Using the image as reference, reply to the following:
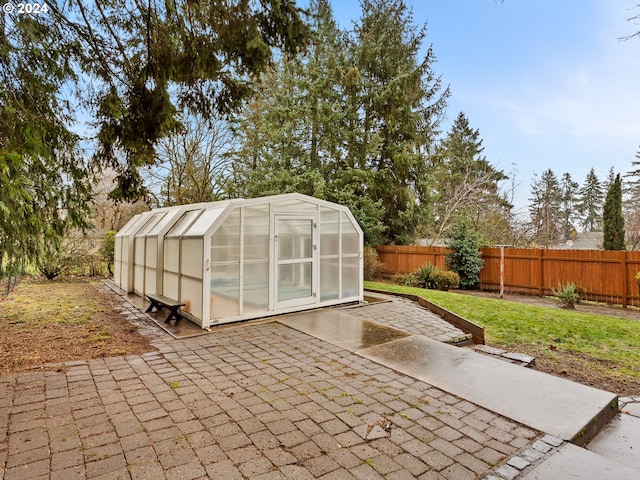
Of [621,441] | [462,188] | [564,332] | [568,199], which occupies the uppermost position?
[568,199]

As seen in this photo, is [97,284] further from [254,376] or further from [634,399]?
[634,399]

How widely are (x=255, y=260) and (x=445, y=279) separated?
27.0ft

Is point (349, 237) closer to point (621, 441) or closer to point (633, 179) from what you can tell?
point (621, 441)

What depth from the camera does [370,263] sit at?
49.5ft

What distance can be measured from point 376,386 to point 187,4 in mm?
5146

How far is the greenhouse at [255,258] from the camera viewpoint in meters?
6.39

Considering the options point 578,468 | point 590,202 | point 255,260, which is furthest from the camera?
point 590,202

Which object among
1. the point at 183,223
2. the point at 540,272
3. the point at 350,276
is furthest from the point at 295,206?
the point at 540,272

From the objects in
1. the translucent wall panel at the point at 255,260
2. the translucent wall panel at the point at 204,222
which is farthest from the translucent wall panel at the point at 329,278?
the translucent wall panel at the point at 204,222

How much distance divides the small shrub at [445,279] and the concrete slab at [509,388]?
25.8 ft

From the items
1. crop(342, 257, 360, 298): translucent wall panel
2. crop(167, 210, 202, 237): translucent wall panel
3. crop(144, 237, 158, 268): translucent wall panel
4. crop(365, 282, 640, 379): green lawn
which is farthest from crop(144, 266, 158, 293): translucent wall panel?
crop(365, 282, 640, 379): green lawn

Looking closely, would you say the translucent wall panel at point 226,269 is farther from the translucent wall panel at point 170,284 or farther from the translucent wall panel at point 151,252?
the translucent wall panel at point 151,252

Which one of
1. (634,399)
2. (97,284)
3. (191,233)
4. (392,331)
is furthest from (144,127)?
(97,284)

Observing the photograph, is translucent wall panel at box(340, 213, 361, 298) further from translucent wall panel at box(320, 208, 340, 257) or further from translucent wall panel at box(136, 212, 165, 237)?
translucent wall panel at box(136, 212, 165, 237)
